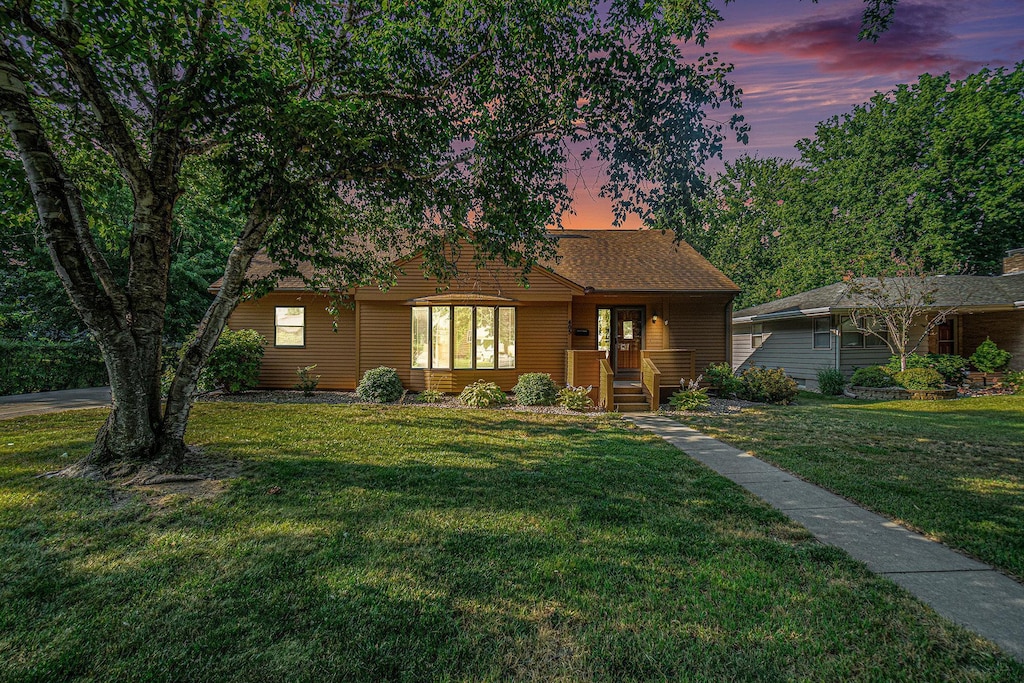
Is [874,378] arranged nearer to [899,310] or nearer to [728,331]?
[899,310]

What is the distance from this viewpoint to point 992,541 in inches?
139

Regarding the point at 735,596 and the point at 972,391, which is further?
the point at 972,391

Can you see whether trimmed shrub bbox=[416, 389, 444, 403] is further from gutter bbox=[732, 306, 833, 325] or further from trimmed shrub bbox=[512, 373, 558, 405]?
gutter bbox=[732, 306, 833, 325]

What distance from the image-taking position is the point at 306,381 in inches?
477

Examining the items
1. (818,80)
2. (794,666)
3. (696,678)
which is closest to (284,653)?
(696,678)

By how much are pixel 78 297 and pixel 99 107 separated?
215cm

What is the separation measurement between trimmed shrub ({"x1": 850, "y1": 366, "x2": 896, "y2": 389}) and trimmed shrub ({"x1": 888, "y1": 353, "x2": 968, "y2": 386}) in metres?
0.21

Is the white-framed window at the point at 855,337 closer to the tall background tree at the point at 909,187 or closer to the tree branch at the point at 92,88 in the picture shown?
the tall background tree at the point at 909,187

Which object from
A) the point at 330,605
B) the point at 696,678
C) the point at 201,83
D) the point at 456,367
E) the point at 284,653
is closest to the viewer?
the point at 696,678

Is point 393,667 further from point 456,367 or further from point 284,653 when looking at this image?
point 456,367

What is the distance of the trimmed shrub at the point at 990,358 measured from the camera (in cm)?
1507

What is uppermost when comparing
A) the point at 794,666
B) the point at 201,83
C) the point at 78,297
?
the point at 201,83

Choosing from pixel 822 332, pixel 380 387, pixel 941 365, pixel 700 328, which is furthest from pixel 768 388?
pixel 380 387

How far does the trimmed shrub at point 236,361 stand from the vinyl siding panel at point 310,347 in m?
1.12
